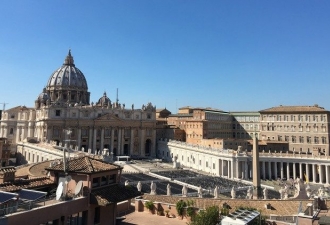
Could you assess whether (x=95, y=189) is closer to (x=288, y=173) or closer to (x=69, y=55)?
(x=288, y=173)

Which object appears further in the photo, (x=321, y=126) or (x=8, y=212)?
(x=321, y=126)

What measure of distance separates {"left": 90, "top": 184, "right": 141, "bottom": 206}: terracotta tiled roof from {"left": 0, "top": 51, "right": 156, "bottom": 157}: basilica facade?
178 ft

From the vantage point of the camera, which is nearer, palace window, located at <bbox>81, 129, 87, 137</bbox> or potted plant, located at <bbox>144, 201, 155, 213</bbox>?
potted plant, located at <bbox>144, 201, 155, 213</bbox>

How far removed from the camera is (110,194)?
16219 mm

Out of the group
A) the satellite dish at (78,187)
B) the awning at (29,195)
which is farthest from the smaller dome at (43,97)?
the satellite dish at (78,187)

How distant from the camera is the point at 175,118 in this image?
93062 millimetres

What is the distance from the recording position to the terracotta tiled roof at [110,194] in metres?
15.1

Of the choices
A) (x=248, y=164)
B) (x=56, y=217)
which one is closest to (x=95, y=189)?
(x=56, y=217)

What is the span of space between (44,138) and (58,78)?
27.2 m

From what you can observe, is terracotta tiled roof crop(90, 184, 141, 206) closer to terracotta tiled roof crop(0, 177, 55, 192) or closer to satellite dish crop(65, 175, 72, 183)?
satellite dish crop(65, 175, 72, 183)

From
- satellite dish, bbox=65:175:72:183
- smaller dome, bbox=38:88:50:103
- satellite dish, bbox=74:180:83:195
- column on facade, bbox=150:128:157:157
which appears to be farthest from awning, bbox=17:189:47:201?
smaller dome, bbox=38:88:50:103

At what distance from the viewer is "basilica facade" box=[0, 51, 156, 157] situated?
73188 mm

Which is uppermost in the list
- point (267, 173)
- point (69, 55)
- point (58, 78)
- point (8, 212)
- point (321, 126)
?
point (69, 55)

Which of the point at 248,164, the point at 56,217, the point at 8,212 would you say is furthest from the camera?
the point at 248,164
